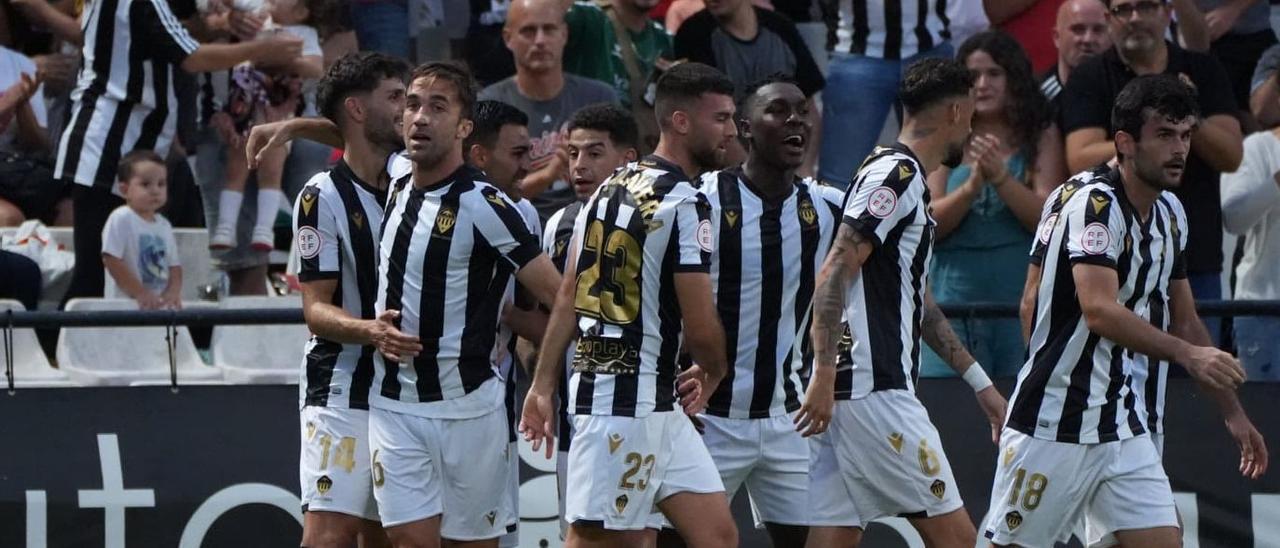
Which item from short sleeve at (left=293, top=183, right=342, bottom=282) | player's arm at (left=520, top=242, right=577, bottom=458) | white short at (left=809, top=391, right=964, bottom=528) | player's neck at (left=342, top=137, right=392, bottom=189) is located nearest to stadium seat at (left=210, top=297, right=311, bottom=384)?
player's neck at (left=342, top=137, right=392, bottom=189)

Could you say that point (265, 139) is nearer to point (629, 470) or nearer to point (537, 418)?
point (537, 418)

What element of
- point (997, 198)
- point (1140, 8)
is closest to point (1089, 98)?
point (1140, 8)

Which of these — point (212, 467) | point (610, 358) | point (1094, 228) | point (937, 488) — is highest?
point (1094, 228)

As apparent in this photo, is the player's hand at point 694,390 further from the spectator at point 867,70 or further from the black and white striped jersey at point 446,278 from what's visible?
the spectator at point 867,70

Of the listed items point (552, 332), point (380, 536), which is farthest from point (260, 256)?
point (552, 332)

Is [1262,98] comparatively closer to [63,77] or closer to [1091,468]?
[1091,468]

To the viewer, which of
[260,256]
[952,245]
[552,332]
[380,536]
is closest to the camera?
[552,332]

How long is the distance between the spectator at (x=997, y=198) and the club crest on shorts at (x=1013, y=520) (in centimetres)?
190

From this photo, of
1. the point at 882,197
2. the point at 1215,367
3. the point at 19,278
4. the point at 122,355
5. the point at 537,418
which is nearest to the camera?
the point at 1215,367

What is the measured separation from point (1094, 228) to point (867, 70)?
3.47m

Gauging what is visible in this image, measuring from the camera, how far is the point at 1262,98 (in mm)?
10758

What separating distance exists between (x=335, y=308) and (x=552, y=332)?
32.9 inches

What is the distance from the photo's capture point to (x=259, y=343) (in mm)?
9789

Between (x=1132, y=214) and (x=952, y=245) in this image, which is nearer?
(x=1132, y=214)
